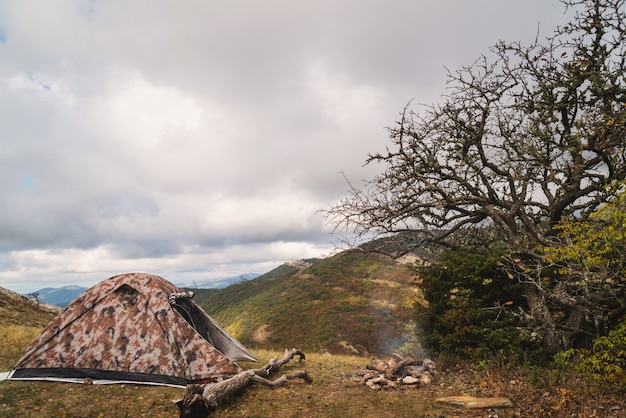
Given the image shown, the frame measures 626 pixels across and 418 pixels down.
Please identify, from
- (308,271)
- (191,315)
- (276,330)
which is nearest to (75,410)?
(191,315)

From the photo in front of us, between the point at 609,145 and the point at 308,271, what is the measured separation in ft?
211

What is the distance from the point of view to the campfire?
9.61 m

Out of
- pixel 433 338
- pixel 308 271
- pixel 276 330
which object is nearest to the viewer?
pixel 433 338

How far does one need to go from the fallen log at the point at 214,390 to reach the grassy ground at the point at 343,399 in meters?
0.20

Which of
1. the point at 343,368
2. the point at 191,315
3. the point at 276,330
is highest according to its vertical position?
the point at 191,315

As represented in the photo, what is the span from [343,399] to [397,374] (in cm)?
264

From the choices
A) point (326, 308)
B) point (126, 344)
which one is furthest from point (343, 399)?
point (326, 308)

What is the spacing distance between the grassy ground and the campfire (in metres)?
0.27

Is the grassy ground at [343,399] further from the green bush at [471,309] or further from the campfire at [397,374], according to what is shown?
the green bush at [471,309]

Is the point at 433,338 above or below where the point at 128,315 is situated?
below

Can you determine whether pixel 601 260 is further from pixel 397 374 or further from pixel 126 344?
pixel 126 344

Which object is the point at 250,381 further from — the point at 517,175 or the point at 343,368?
the point at 517,175

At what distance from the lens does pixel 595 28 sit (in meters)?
9.87

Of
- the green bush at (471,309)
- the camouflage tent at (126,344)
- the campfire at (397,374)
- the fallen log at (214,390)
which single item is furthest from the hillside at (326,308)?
the camouflage tent at (126,344)
